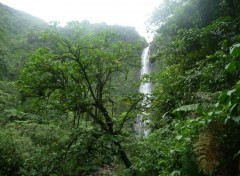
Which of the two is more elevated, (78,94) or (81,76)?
(81,76)

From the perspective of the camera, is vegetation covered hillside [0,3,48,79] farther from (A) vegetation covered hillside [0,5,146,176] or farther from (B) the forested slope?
(B) the forested slope

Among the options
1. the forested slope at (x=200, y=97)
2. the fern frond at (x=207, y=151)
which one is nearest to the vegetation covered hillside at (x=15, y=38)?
the forested slope at (x=200, y=97)

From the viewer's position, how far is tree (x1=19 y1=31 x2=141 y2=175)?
14.5 ft

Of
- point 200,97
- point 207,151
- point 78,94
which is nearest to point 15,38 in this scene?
point 78,94

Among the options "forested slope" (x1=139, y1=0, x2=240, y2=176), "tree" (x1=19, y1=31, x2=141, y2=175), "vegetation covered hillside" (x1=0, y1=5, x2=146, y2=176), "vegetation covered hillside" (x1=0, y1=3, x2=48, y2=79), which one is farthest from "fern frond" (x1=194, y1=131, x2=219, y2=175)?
"vegetation covered hillside" (x1=0, y1=3, x2=48, y2=79)

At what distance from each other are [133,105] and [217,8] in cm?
320

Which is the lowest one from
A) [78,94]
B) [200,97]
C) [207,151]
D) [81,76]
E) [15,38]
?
[207,151]

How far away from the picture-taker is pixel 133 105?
16.2 ft

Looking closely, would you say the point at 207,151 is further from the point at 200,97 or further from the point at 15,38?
the point at 15,38

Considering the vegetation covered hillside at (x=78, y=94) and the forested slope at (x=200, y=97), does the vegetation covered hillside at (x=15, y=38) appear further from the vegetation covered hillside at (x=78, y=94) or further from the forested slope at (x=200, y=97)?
the forested slope at (x=200, y=97)

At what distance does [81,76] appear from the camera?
4887 mm

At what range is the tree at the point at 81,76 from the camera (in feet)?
14.5

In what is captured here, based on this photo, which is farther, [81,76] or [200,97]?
[81,76]

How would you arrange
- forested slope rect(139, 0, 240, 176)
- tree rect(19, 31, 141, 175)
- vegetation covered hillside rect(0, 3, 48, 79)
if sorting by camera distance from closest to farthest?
forested slope rect(139, 0, 240, 176)
tree rect(19, 31, 141, 175)
vegetation covered hillside rect(0, 3, 48, 79)
